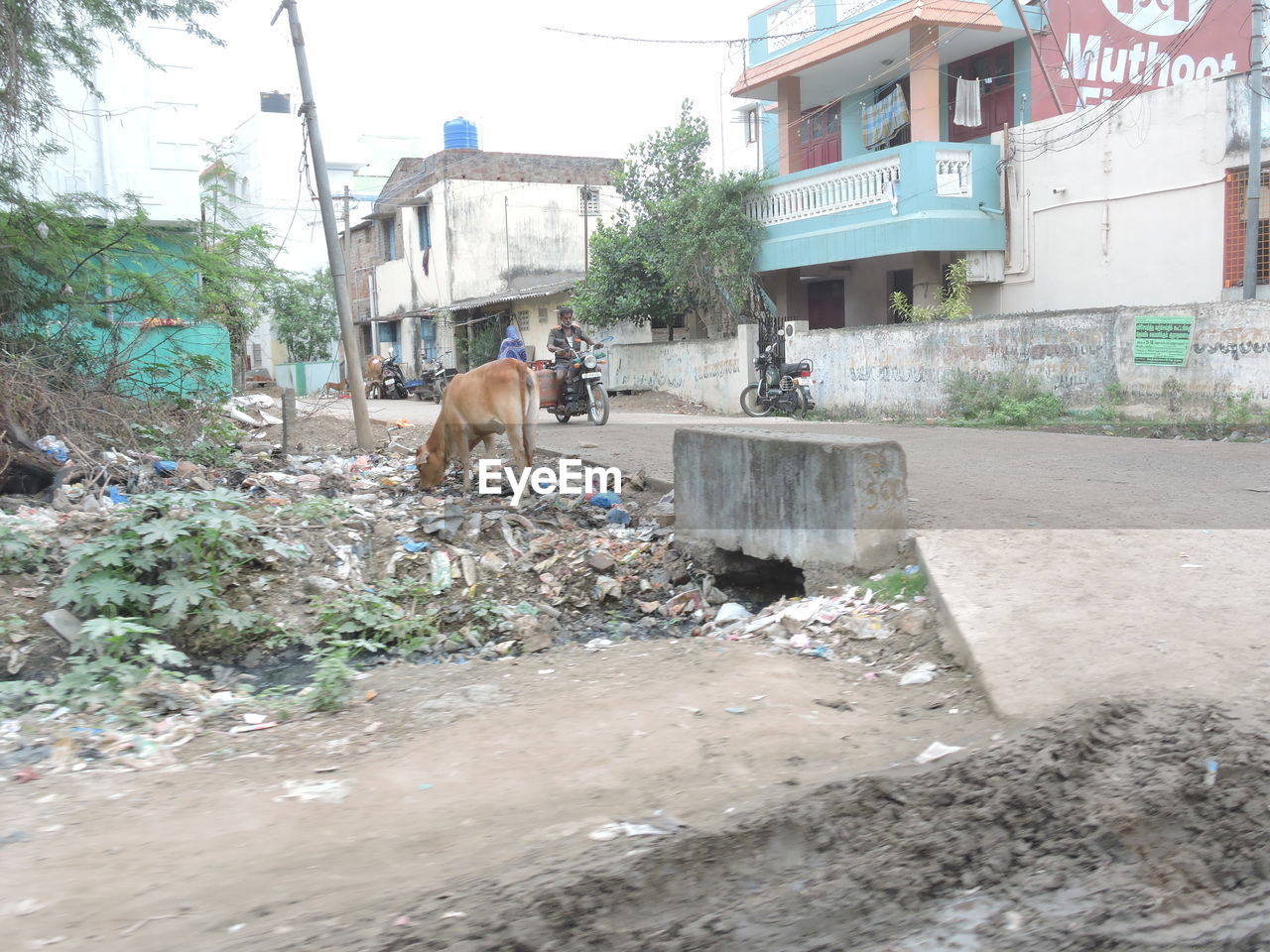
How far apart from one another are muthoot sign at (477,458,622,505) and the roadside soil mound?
→ 18.5 ft

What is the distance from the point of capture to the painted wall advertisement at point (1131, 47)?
15859mm

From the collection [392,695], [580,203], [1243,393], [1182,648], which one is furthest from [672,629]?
[580,203]

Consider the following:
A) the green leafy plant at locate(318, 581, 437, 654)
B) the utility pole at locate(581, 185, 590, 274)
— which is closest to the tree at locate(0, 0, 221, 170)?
the green leafy plant at locate(318, 581, 437, 654)

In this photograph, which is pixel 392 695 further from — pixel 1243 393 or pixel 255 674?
pixel 1243 393

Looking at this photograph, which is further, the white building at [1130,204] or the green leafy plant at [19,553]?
the white building at [1130,204]

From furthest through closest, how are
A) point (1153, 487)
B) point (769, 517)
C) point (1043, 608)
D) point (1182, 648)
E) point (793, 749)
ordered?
point (1153, 487), point (769, 517), point (1043, 608), point (1182, 648), point (793, 749)

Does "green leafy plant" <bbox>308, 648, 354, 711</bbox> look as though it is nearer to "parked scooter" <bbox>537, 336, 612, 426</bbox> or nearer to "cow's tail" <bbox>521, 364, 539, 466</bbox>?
"cow's tail" <bbox>521, 364, 539, 466</bbox>

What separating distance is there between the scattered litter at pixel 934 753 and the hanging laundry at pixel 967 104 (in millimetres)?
15259

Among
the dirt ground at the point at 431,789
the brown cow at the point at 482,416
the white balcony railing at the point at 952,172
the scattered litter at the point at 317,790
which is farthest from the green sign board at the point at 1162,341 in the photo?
the scattered litter at the point at 317,790

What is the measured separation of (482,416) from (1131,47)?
13.5m

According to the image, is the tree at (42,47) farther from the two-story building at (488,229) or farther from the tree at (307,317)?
the tree at (307,317)

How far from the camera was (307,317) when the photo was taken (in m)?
34.0

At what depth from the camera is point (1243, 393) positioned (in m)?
11.1

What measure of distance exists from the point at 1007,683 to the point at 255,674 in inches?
155
